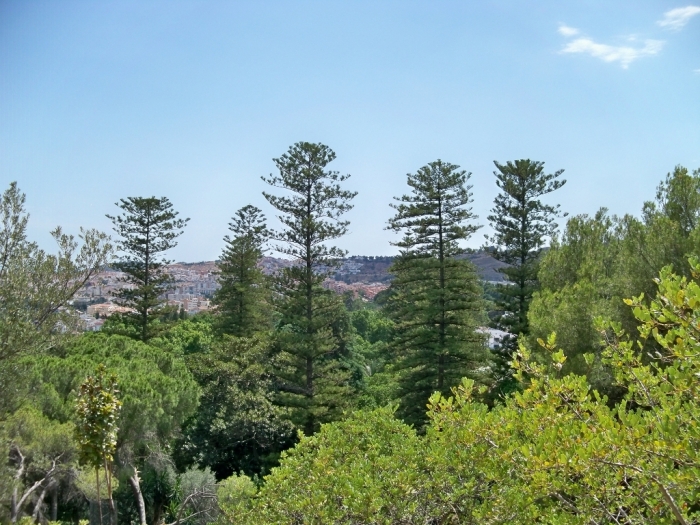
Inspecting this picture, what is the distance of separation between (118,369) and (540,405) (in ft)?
31.3

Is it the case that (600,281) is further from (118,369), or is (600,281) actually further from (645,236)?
(118,369)

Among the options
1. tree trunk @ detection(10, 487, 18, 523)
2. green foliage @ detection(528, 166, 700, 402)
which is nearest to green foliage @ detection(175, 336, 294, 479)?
tree trunk @ detection(10, 487, 18, 523)

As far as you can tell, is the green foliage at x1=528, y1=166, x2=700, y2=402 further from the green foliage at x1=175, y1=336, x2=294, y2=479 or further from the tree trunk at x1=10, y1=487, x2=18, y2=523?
the tree trunk at x1=10, y1=487, x2=18, y2=523

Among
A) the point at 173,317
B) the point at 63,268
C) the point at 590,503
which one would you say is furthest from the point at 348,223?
the point at 173,317

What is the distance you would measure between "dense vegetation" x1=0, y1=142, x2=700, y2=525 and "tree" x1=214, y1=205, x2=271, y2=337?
9 cm

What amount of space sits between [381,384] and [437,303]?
648 cm

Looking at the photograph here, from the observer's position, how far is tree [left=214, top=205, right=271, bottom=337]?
67.5ft

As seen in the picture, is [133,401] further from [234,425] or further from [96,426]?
[234,425]

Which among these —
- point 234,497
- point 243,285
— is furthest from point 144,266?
point 234,497

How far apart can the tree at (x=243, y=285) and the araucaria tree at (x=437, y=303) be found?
22.3 feet

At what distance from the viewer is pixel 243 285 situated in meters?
20.6

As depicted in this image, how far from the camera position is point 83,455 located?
6.96 meters

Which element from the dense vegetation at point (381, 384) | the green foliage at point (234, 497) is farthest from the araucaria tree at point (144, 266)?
the green foliage at point (234, 497)

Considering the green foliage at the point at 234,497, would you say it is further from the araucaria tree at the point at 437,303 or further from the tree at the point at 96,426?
the araucaria tree at the point at 437,303
